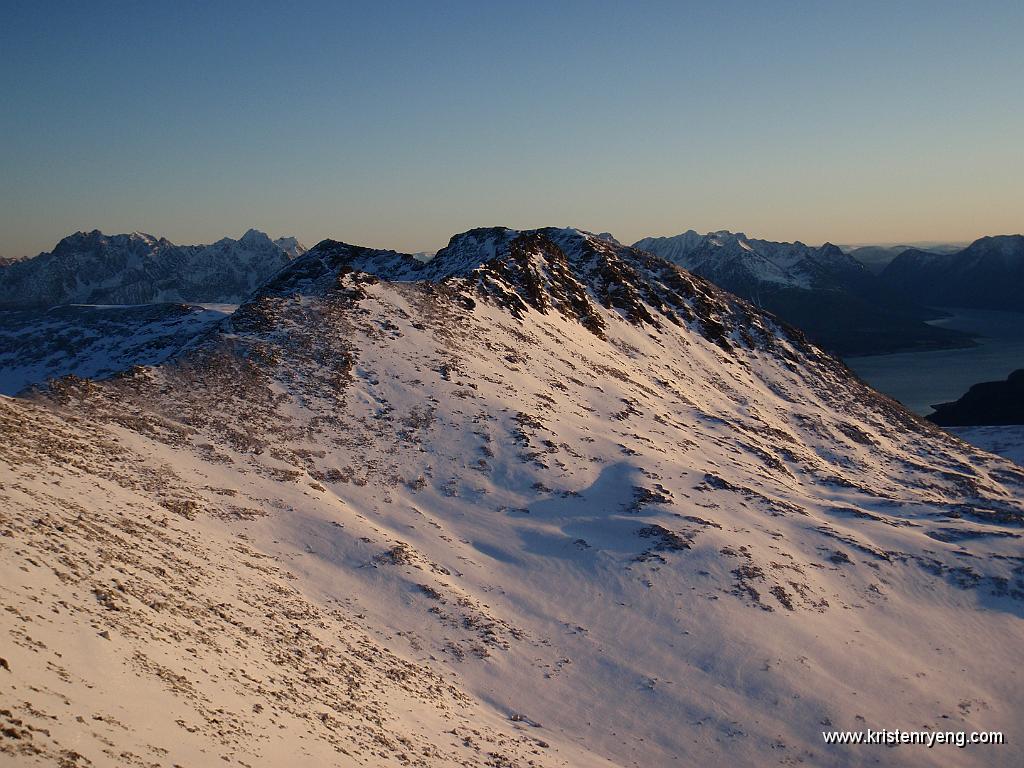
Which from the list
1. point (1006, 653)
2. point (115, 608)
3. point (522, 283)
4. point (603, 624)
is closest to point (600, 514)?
point (603, 624)

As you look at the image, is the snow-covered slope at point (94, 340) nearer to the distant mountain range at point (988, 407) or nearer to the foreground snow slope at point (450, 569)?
the foreground snow slope at point (450, 569)

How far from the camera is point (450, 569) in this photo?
33000 mm

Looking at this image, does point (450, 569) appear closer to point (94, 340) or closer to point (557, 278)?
point (557, 278)

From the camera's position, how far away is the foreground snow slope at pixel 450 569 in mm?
19031

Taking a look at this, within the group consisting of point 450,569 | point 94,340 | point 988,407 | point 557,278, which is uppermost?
point 557,278

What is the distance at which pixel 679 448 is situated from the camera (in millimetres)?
51250

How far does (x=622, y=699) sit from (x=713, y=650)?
5392 mm

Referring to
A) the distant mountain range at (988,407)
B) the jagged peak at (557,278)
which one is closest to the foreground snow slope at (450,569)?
the jagged peak at (557,278)

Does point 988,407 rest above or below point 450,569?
below

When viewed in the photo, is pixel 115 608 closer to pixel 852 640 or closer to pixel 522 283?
pixel 852 640

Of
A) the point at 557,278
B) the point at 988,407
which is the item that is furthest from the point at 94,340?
the point at 988,407

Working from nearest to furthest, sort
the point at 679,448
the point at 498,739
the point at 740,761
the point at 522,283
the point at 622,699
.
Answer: the point at 498,739 < the point at 740,761 < the point at 622,699 < the point at 679,448 < the point at 522,283

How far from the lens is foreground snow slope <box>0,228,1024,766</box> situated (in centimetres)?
1903

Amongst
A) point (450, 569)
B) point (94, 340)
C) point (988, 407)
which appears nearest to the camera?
point (450, 569)
